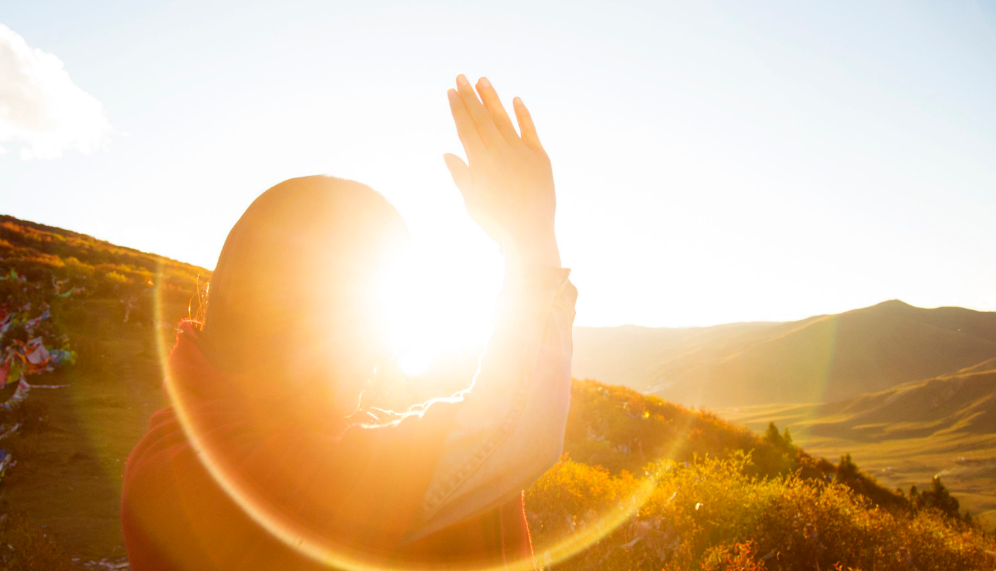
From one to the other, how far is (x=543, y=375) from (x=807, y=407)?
122 m

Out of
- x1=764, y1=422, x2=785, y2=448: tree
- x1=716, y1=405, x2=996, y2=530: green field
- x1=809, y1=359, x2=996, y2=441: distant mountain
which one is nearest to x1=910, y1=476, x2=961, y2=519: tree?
x1=764, y1=422, x2=785, y2=448: tree

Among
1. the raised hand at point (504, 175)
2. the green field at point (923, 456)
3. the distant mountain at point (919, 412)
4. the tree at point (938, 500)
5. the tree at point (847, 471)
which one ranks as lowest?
the green field at point (923, 456)

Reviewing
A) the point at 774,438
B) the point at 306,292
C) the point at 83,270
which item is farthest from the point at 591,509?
the point at 83,270

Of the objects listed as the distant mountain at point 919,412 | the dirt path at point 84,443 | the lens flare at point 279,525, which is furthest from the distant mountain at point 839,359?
the lens flare at point 279,525

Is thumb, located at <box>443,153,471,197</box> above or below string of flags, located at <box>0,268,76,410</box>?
above

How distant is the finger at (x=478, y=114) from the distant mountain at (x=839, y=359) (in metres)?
133

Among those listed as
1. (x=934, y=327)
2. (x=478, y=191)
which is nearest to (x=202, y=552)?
(x=478, y=191)

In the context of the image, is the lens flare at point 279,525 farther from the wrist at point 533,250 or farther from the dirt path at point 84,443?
the dirt path at point 84,443

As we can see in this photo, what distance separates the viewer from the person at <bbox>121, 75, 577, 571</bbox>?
731mm

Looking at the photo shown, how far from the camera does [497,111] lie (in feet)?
3.10

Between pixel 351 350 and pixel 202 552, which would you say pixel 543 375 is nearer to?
pixel 351 350

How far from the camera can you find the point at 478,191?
95 cm

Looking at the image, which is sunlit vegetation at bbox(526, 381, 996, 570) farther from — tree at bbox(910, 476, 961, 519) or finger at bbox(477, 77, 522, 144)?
tree at bbox(910, 476, 961, 519)

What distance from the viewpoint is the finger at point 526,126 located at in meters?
0.95
